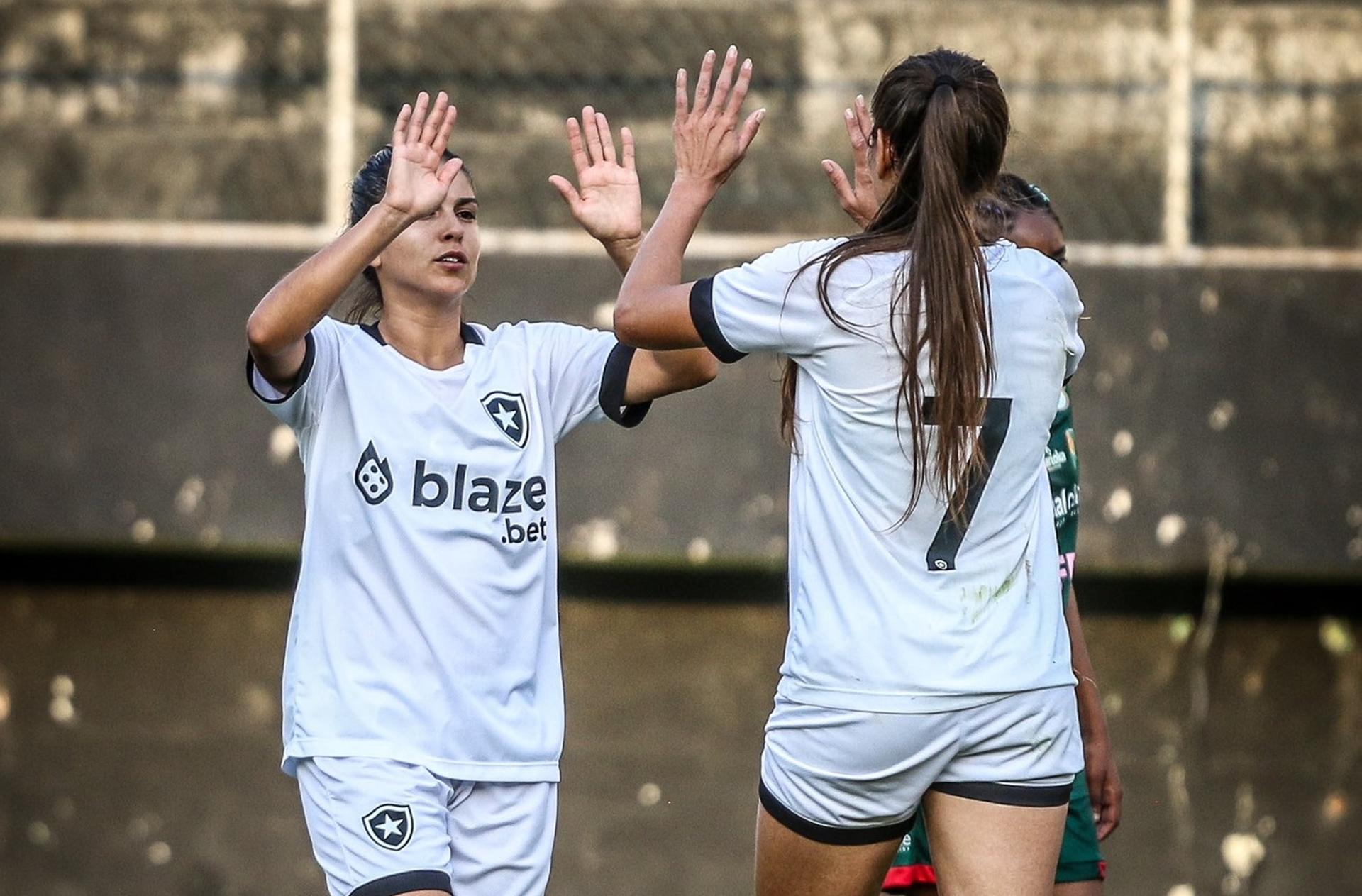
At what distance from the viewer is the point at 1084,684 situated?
3406 millimetres

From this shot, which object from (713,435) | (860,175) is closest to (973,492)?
(860,175)

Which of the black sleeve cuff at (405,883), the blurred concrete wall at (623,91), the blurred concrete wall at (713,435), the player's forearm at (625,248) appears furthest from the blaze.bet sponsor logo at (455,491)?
the blurred concrete wall at (623,91)

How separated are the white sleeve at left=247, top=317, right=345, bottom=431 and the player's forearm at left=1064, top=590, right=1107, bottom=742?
1510mm

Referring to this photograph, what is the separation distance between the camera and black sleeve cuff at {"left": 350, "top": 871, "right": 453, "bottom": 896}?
287 cm

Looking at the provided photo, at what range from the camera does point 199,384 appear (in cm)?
513

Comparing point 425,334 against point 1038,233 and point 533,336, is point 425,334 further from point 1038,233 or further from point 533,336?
point 1038,233

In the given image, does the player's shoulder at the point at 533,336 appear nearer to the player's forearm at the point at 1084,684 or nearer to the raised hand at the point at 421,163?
the raised hand at the point at 421,163

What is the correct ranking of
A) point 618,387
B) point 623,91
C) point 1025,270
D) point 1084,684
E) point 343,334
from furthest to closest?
point 623,91 < point 1084,684 < point 618,387 < point 343,334 < point 1025,270

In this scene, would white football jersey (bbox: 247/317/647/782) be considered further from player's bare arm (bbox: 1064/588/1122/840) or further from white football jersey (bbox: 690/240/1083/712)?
player's bare arm (bbox: 1064/588/1122/840)

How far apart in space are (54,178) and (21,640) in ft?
4.82

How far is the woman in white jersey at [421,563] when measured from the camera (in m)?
2.91

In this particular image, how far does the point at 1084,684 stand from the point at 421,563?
1.37 meters

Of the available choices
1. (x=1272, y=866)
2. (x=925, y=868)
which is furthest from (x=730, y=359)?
(x=1272, y=866)

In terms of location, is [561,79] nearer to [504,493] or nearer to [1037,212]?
[1037,212]
